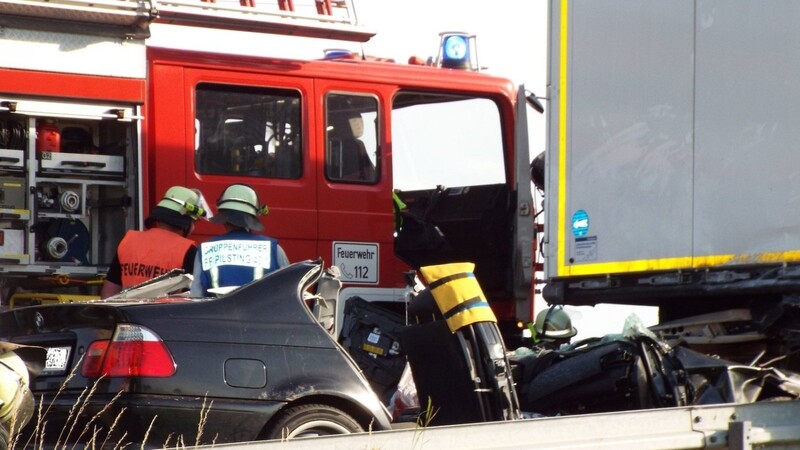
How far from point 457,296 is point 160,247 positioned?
2.34 metres

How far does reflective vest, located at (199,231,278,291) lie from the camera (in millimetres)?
7125

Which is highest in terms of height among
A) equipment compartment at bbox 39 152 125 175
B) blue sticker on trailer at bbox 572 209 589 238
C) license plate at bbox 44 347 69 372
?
equipment compartment at bbox 39 152 125 175

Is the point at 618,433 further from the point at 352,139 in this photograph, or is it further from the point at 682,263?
the point at 352,139

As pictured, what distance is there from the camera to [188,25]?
9.82 m

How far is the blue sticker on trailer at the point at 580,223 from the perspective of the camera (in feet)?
25.7

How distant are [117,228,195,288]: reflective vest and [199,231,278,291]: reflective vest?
0.90m

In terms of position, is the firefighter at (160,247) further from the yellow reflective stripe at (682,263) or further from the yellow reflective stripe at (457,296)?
the yellow reflective stripe at (682,263)

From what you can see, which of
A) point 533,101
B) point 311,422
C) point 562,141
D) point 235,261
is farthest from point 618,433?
point 533,101

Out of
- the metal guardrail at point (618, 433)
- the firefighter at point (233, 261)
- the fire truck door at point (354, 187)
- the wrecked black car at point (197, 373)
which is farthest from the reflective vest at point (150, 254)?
the metal guardrail at point (618, 433)

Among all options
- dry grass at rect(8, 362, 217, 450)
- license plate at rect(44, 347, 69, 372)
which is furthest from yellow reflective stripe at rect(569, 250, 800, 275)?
license plate at rect(44, 347, 69, 372)

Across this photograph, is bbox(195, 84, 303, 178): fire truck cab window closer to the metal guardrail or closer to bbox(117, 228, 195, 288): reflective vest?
bbox(117, 228, 195, 288): reflective vest

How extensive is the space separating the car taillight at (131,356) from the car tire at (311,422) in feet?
1.67

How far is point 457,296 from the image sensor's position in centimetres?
654

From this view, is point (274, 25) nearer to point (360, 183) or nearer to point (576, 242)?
point (360, 183)
